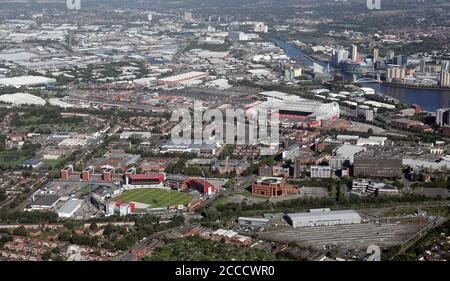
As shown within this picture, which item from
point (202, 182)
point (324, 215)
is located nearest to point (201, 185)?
point (202, 182)

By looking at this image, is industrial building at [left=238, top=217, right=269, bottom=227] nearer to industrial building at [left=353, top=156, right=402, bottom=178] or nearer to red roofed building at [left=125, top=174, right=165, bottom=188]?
red roofed building at [left=125, top=174, right=165, bottom=188]

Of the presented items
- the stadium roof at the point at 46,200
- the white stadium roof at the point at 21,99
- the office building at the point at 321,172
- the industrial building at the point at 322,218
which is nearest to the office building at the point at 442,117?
the office building at the point at 321,172

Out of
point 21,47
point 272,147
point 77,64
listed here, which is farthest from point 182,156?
point 21,47

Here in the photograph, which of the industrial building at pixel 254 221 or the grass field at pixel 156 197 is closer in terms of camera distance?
the industrial building at pixel 254 221

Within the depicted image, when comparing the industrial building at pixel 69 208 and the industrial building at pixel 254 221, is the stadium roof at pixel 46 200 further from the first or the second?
the industrial building at pixel 254 221

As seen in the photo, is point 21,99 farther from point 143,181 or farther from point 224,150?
point 143,181

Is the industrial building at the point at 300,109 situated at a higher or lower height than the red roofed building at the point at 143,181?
higher
